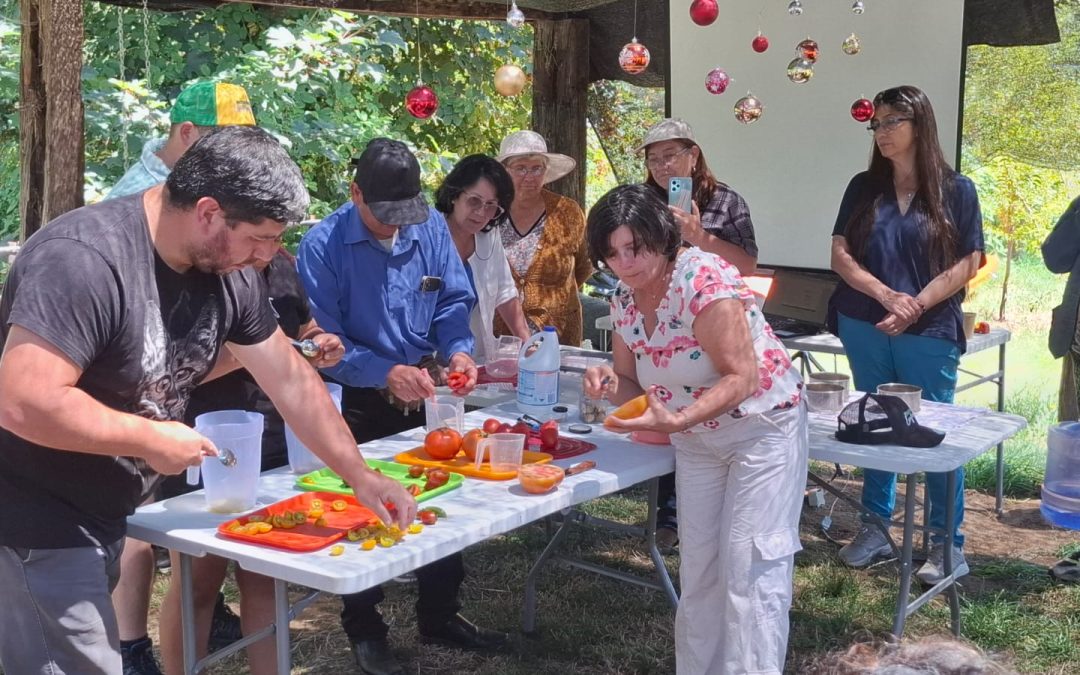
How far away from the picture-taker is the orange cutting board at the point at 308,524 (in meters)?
2.22

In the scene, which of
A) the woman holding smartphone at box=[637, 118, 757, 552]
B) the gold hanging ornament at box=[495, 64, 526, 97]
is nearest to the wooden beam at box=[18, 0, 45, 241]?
the gold hanging ornament at box=[495, 64, 526, 97]

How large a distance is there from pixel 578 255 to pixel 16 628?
3.15 meters

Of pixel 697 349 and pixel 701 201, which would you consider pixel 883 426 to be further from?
pixel 701 201

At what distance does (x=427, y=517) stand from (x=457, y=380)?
0.89 metres

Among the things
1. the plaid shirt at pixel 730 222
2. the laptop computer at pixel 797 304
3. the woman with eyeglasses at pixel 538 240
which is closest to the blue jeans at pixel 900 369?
the plaid shirt at pixel 730 222

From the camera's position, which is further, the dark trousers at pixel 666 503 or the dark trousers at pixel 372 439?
the dark trousers at pixel 666 503

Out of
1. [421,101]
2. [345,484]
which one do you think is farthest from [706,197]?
[345,484]

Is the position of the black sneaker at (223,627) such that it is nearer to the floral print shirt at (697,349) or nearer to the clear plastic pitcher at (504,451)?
the clear plastic pitcher at (504,451)

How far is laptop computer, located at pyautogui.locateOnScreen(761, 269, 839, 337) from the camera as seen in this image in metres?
5.36

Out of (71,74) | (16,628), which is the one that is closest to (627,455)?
(16,628)

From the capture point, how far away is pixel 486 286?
4078 millimetres

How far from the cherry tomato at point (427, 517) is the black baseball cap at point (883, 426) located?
4.51 ft

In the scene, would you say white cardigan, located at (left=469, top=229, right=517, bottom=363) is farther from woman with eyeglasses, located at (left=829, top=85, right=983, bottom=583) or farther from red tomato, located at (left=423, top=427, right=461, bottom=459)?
woman with eyeglasses, located at (left=829, top=85, right=983, bottom=583)

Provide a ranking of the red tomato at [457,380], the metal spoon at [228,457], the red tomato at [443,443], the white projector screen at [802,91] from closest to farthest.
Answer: the metal spoon at [228,457], the red tomato at [443,443], the red tomato at [457,380], the white projector screen at [802,91]
